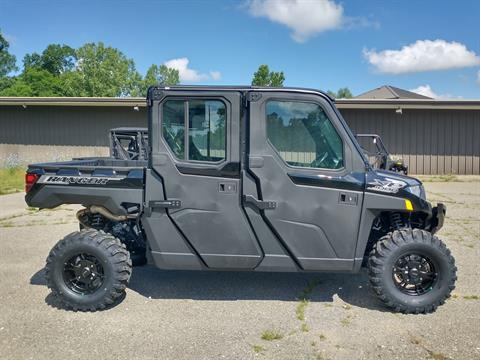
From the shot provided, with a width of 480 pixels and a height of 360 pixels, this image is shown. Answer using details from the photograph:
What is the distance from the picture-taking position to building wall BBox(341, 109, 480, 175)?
16.3 metres

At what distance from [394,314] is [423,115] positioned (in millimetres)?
14249

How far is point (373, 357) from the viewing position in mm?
3223

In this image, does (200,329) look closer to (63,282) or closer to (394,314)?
(63,282)

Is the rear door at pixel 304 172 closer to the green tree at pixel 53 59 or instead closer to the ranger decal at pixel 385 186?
the ranger decal at pixel 385 186

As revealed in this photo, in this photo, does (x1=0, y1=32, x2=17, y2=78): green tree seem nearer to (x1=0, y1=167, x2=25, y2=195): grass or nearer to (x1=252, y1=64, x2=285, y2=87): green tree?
(x1=252, y1=64, x2=285, y2=87): green tree

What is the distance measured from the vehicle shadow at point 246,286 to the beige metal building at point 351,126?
12026 mm

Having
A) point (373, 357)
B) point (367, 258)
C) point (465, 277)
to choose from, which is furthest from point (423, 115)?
point (373, 357)

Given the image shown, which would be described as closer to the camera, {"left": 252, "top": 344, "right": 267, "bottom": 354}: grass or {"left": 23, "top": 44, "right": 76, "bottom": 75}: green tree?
{"left": 252, "top": 344, "right": 267, "bottom": 354}: grass

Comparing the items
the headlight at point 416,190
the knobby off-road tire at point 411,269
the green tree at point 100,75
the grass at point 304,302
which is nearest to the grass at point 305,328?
the grass at point 304,302

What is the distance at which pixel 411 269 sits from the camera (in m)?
4.04

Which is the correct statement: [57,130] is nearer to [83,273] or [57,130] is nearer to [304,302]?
[83,273]

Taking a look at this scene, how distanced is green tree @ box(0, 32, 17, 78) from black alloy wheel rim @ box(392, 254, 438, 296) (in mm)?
71991

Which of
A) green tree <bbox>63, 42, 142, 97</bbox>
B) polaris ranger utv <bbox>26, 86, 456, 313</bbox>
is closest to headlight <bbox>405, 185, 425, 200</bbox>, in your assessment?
polaris ranger utv <bbox>26, 86, 456, 313</bbox>

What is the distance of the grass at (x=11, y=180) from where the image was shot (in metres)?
13.9
